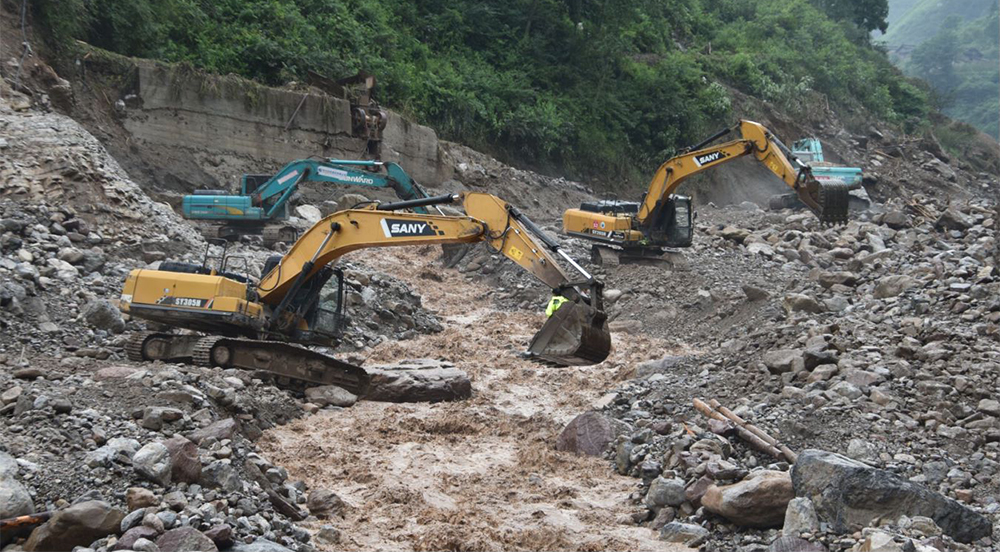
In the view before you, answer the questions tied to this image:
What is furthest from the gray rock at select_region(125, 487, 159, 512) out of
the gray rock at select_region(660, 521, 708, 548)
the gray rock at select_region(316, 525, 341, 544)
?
the gray rock at select_region(660, 521, 708, 548)

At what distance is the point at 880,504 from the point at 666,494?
4.83ft

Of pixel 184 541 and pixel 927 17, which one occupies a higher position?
pixel 927 17

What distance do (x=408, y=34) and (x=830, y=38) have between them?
102ft

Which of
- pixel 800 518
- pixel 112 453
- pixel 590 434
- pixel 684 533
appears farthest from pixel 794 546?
pixel 112 453

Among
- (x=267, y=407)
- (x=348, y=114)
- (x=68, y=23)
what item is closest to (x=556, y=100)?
(x=348, y=114)

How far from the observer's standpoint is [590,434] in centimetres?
859

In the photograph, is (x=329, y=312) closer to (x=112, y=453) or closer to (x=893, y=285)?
(x=112, y=453)

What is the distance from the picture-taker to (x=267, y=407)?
9008 millimetres

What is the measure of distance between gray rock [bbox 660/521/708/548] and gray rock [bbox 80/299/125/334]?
6713 millimetres

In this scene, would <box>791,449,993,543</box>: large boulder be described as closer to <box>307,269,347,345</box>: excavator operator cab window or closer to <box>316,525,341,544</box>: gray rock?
<box>316,525,341,544</box>: gray rock

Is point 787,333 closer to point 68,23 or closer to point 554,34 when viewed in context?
point 68,23

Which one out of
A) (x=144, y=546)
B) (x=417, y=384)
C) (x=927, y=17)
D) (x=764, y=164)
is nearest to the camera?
(x=144, y=546)

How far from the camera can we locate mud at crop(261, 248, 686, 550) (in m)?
6.52

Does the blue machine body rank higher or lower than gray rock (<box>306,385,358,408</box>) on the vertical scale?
higher
